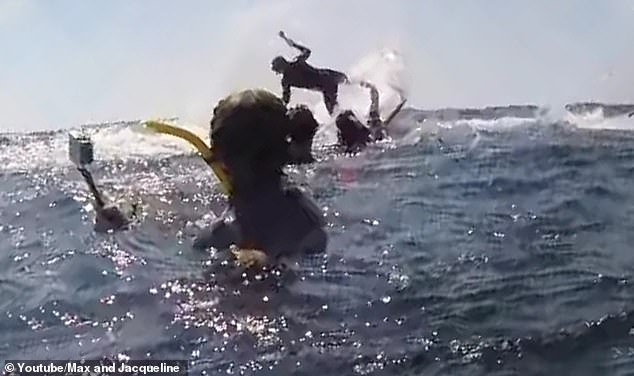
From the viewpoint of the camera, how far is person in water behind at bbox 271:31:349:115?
15203 mm

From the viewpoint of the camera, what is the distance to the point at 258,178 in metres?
6.41

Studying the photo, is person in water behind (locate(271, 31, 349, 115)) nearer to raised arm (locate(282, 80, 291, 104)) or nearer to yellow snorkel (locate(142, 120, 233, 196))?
raised arm (locate(282, 80, 291, 104))

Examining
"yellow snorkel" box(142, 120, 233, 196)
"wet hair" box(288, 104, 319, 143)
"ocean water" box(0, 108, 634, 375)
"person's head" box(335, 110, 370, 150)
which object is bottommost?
"ocean water" box(0, 108, 634, 375)

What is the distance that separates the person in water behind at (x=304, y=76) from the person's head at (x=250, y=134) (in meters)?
8.10

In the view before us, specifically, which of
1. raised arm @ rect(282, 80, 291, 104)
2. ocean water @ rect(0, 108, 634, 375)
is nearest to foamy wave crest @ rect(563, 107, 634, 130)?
raised arm @ rect(282, 80, 291, 104)

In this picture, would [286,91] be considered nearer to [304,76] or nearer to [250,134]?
[304,76]

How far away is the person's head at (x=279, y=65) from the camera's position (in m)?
15.2

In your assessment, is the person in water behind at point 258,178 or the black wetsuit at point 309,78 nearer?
the person in water behind at point 258,178

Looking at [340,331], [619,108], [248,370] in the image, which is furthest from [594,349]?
[619,108]

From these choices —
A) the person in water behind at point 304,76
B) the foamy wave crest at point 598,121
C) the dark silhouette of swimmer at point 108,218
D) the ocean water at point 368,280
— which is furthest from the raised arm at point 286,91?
the dark silhouette of swimmer at point 108,218

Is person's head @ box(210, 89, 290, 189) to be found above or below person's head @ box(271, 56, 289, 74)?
below

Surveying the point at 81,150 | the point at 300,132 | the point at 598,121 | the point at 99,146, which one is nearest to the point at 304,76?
the point at 99,146

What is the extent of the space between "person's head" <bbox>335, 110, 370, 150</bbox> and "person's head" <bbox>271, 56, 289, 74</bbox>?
55.4 inches

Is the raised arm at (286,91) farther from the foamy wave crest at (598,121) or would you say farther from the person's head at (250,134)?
the person's head at (250,134)
